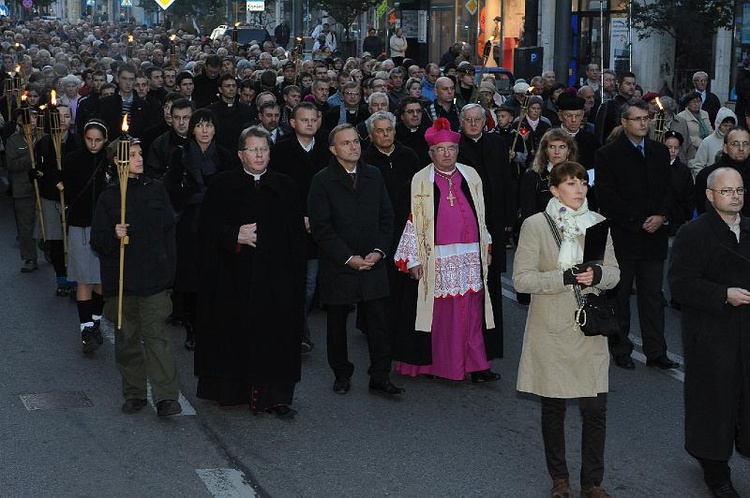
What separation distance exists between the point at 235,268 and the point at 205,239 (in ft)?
0.97

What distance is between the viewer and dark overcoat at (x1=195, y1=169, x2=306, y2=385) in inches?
342

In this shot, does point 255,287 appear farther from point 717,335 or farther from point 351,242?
point 717,335

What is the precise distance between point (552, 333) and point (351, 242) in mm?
2533

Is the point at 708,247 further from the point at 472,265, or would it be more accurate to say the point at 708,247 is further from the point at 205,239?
the point at 205,239

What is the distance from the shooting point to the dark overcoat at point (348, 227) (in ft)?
30.2

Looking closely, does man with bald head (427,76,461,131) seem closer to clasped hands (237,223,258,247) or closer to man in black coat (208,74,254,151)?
man in black coat (208,74,254,151)

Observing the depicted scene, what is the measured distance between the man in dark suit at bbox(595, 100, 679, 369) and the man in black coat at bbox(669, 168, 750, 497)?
113 inches

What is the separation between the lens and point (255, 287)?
8.69 m

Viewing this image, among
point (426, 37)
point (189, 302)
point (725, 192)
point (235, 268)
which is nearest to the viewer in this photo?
point (725, 192)

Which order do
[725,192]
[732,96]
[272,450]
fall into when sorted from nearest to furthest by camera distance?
[725,192] → [272,450] → [732,96]

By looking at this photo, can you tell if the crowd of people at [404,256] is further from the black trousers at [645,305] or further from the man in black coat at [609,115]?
the man in black coat at [609,115]

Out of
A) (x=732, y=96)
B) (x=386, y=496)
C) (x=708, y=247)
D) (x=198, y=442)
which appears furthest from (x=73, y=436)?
(x=732, y=96)

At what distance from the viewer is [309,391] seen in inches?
371

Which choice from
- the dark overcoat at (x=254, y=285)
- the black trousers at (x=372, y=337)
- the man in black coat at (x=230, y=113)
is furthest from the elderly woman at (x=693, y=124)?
the dark overcoat at (x=254, y=285)
